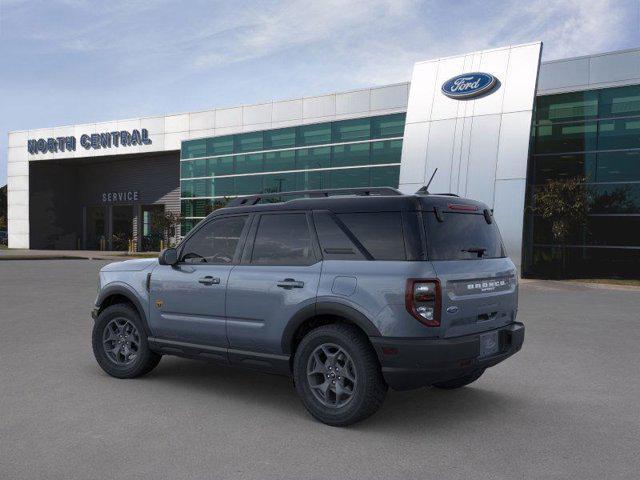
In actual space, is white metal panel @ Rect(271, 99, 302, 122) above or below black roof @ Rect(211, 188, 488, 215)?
above

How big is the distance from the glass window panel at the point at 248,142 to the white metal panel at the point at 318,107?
3445 millimetres

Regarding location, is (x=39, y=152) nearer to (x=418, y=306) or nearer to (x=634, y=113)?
(x=634, y=113)

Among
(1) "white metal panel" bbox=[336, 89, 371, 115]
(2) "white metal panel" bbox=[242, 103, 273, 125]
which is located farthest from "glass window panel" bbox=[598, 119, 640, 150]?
(2) "white metal panel" bbox=[242, 103, 273, 125]

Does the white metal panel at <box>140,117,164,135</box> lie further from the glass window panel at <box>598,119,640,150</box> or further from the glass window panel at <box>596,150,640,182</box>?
the glass window panel at <box>596,150,640,182</box>

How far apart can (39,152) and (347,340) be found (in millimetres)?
46391

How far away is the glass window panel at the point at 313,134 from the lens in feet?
103

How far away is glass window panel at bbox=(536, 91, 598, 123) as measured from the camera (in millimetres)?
23797

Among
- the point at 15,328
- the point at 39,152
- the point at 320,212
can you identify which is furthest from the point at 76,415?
the point at 39,152

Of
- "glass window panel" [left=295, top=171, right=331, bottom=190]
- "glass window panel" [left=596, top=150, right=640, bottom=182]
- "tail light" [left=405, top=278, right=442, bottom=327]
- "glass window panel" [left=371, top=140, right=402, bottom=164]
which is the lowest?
"tail light" [left=405, top=278, right=442, bottom=327]

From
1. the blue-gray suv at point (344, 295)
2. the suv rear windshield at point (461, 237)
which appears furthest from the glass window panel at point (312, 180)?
the suv rear windshield at point (461, 237)

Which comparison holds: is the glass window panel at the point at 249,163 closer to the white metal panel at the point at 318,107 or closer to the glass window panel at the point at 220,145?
the glass window panel at the point at 220,145

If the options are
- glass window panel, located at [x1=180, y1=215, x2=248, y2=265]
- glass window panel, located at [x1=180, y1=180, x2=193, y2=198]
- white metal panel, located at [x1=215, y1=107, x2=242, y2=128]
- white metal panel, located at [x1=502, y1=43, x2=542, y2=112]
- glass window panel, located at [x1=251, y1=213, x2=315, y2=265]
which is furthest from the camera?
glass window panel, located at [x1=180, y1=180, x2=193, y2=198]

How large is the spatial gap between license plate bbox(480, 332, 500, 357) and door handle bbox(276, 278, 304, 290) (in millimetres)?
1487

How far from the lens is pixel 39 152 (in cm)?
4547
